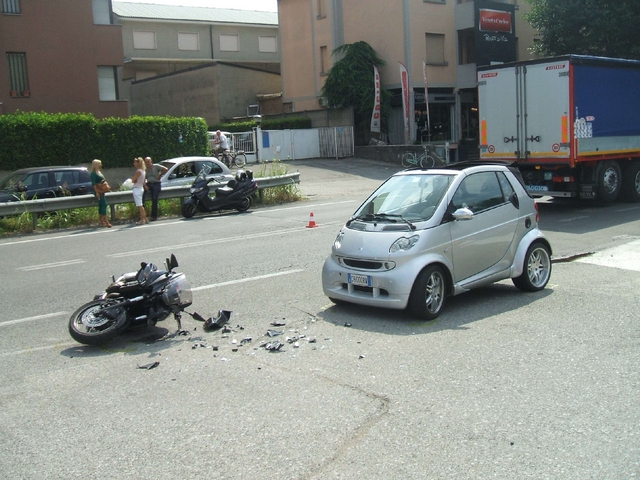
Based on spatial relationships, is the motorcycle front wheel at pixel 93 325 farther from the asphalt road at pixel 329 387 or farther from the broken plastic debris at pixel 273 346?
the broken plastic debris at pixel 273 346

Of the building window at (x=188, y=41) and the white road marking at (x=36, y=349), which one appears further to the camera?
the building window at (x=188, y=41)

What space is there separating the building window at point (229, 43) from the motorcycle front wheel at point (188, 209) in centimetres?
3779

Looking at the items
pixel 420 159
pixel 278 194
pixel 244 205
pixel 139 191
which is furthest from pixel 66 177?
pixel 420 159

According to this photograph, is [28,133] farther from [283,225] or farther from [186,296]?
[186,296]

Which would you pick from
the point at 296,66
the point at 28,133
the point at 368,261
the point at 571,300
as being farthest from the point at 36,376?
the point at 296,66

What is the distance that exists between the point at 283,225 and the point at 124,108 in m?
17.7

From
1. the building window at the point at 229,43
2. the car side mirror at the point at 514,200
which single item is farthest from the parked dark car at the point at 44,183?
the building window at the point at 229,43

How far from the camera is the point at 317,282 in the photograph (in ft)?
32.9

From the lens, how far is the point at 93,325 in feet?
23.6

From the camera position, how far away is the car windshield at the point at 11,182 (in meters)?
18.1

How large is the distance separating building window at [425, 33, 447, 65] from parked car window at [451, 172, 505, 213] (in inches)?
1187

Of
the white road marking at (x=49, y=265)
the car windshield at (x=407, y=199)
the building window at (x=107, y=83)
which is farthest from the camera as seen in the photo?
the building window at (x=107, y=83)

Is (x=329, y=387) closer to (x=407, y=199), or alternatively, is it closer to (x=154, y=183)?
A: (x=407, y=199)

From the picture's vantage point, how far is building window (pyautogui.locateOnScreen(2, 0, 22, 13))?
1112 inches
